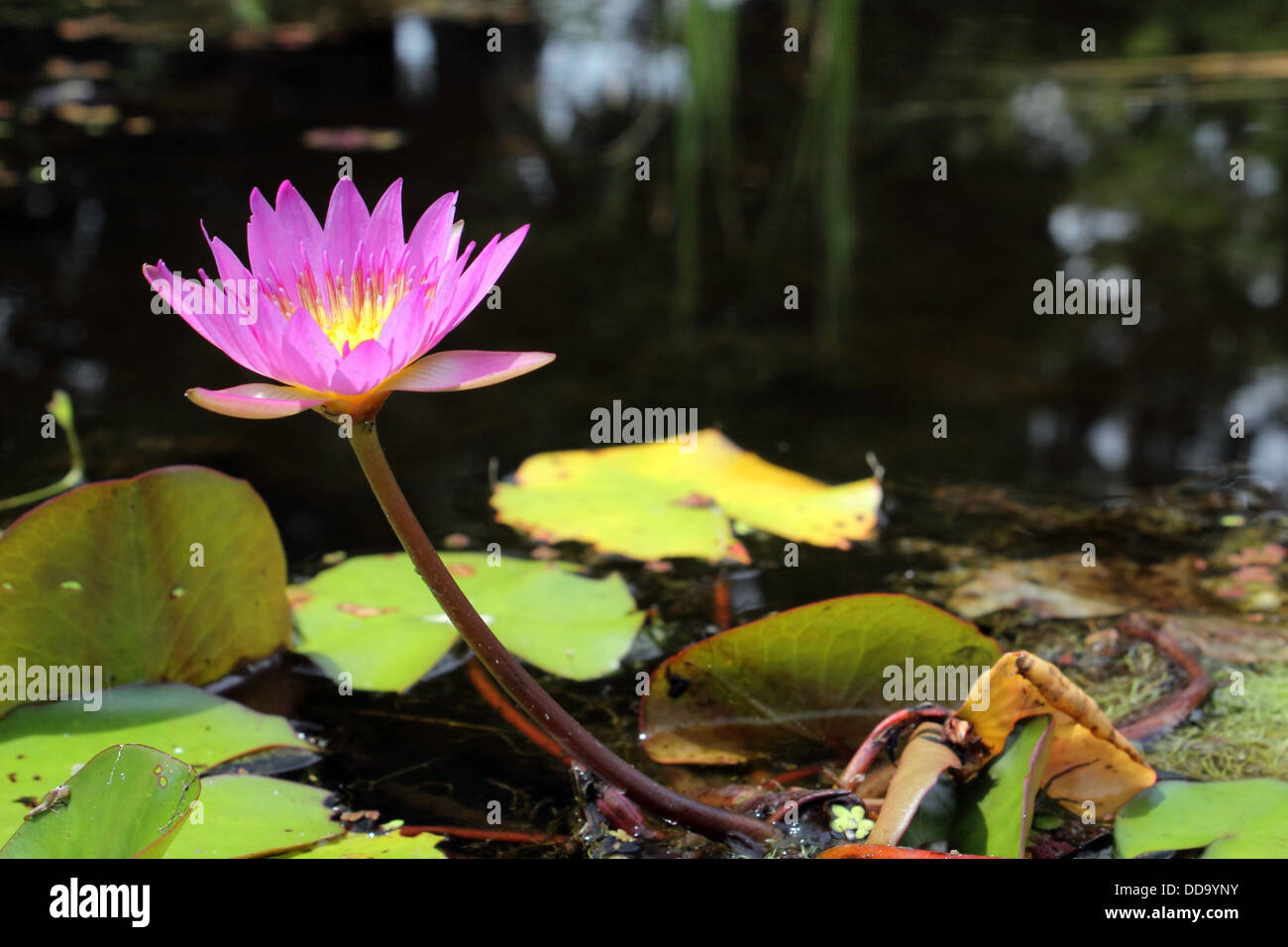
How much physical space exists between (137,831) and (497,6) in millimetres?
6146

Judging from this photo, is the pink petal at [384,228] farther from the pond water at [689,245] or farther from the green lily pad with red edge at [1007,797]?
the green lily pad with red edge at [1007,797]

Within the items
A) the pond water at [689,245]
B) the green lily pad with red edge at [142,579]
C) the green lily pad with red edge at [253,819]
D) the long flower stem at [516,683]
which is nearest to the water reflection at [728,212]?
the pond water at [689,245]

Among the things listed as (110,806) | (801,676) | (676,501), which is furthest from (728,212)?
(110,806)

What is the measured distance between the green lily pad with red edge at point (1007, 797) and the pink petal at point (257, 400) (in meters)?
0.67

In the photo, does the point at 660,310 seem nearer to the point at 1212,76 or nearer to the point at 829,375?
the point at 829,375

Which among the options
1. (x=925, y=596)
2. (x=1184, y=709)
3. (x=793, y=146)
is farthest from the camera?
(x=793, y=146)

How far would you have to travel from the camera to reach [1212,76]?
202 inches

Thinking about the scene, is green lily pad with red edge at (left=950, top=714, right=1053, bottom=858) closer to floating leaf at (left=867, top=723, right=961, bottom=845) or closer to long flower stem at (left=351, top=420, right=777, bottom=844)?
floating leaf at (left=867, top=723, right=961, bottom=845)

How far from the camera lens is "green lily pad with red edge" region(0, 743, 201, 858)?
2.87 feet

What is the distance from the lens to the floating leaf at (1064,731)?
39.2 inches

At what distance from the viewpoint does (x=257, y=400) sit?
2.75 feet

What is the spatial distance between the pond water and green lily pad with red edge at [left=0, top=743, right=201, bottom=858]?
0.33 m
